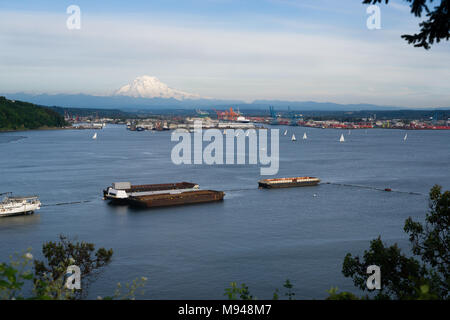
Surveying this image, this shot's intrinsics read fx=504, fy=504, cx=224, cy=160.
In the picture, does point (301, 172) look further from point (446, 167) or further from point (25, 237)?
point (25, 237)

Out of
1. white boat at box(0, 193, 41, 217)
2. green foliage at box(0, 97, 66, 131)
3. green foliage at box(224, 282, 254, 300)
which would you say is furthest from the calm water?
green foliage at box(0, 97, 66, 131)

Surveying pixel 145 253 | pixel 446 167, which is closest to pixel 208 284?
pixel 145 253

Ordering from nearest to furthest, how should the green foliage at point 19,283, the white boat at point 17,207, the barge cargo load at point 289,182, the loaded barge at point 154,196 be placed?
the green foliage at point 19,283 < the white boat at point 17,207 < the loaded barge at point 154,196 < the barge cargo load at point 289,182

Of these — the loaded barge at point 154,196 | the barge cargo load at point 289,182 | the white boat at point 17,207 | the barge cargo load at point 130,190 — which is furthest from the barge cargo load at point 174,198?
the barge cargo load at point 289,182

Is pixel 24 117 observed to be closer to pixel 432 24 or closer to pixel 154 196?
pixel 154 196

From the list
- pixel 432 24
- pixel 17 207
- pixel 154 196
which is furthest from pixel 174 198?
pixel 432 24

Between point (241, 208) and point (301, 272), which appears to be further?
point (241, 208)

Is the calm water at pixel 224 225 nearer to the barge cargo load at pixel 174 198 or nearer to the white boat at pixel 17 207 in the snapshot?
the white boat at pixel 17 207
